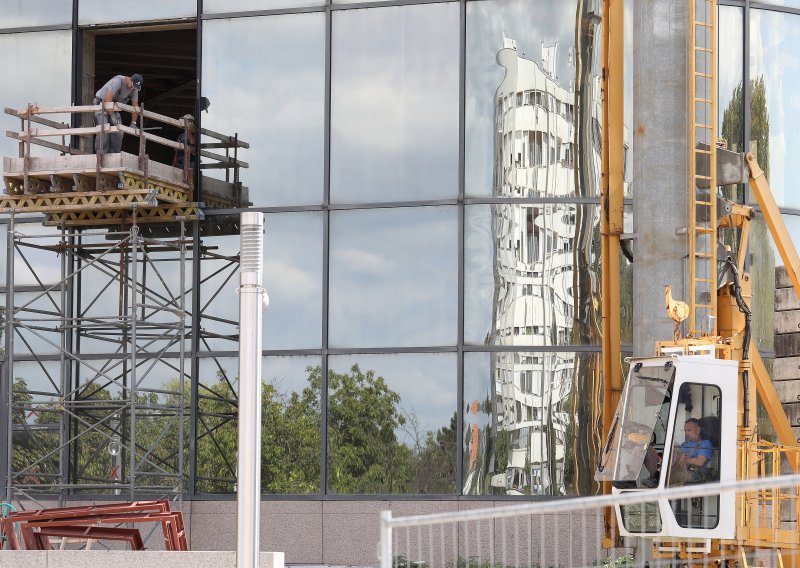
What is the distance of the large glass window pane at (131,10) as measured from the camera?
21359mm

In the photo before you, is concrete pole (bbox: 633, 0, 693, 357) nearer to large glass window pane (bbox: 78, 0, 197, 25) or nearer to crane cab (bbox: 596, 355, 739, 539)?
crane cab (bbox: 596, 355, 739, 539)

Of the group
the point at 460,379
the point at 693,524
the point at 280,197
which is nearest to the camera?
the point at 693,524

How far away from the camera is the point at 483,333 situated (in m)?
19.3

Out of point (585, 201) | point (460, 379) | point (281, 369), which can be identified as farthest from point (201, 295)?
point (585, 201)

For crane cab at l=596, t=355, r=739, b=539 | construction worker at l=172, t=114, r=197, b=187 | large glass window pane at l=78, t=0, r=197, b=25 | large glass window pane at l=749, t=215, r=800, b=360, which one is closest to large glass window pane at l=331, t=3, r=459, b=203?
construction worker at l=172, t=114, r=197, b=187

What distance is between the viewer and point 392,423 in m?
19.5

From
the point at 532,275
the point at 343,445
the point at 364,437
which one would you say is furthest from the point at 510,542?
the point at 532,275

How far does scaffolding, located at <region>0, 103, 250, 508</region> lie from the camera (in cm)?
2028

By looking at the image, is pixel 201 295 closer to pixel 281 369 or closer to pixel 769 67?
pixel 281 369

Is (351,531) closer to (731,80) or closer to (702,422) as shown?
(702,422)

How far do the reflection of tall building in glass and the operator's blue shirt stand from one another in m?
5.69

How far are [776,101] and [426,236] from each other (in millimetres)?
5544

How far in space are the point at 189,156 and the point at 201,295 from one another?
2.15m

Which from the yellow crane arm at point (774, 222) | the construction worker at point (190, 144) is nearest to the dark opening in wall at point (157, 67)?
the construction worker at point (190, 144)
